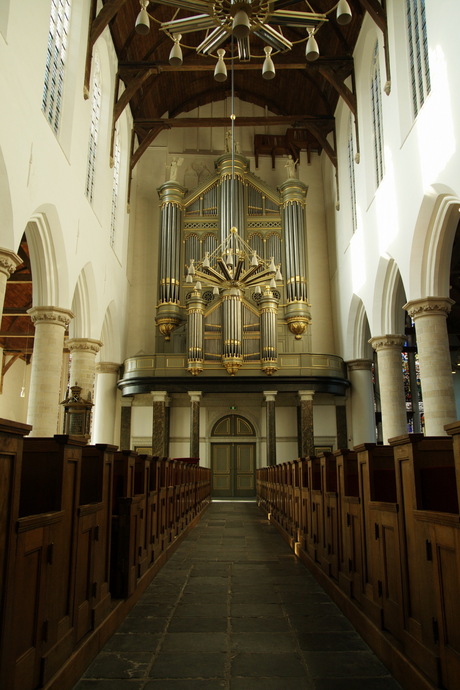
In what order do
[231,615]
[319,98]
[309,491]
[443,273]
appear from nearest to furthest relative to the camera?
[231,615] < [309,491] < [443,273] < [319,98]

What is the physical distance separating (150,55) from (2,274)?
12.3m

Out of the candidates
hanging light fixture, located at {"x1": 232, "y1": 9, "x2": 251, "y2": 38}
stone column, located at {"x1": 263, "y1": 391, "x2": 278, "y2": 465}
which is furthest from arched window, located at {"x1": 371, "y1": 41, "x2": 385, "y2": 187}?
hanging light fixture, located at {"x1": 232, "y1": 9, "x2": 251, "y2": 38}

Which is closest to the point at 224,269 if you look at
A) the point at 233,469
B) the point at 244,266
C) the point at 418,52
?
the point at 244,266

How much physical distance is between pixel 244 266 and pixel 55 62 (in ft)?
28.4

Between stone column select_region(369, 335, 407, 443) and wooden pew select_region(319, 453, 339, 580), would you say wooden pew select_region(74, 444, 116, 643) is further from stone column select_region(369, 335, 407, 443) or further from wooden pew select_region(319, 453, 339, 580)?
stone column select_region(369, 335, 407, 443)

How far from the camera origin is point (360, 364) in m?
18.8

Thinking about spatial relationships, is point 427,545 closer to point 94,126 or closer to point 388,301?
point 388,301

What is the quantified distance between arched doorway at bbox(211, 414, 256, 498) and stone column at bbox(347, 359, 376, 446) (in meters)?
4.03

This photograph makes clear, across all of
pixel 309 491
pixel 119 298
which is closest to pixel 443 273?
pixel 309 491

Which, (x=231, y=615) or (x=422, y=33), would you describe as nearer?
(x=231, y=615)

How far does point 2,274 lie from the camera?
890cm

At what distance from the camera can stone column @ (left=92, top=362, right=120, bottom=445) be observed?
19031 millimetres

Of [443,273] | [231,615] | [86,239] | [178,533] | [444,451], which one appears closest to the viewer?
[444,451]

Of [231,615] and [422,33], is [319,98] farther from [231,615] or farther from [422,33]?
[231,615]
